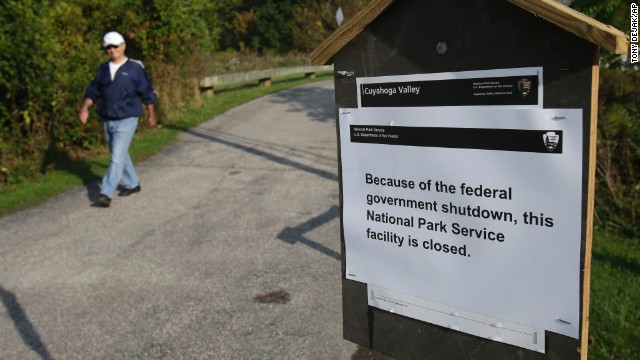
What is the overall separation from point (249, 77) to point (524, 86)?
1858 centimetres

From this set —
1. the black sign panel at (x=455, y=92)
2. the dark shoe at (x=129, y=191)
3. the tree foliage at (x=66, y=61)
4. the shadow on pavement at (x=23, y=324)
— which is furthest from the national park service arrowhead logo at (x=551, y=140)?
the tree foliage at (x=66, y=61)

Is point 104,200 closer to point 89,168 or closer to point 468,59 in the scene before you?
point 89,168

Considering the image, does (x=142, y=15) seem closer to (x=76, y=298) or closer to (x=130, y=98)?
(x=130, y=98)

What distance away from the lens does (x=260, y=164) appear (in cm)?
943

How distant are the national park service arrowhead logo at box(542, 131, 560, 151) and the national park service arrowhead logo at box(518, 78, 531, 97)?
0.46 feet

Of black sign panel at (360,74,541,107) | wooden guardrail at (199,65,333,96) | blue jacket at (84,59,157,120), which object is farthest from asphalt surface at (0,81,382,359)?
wooden guardrail at (199,65,333,96)

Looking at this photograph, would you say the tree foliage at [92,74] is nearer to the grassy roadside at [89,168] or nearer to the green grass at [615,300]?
the grassy roadside at [89,168]

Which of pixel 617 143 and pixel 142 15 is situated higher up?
pixel 142 15

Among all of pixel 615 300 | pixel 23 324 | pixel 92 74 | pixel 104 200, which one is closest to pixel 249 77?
pixel 92 74

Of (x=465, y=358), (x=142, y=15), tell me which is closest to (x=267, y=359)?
(x=465, y=358)

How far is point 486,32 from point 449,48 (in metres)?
0.13

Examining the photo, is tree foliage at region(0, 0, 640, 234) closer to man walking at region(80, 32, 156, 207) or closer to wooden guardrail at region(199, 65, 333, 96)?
wooden guardrail at region(199, 65, 333, 96)

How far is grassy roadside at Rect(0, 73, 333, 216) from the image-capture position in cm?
775

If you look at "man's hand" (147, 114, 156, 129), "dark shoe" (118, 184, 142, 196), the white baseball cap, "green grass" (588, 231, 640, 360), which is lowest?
"green grass" (588, 231, 640, 360)
